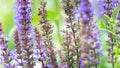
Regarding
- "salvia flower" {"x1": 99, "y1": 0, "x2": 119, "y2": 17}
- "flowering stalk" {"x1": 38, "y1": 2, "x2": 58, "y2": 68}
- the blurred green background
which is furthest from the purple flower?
the blurred green background

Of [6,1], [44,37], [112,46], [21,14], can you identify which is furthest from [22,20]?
[6,1]

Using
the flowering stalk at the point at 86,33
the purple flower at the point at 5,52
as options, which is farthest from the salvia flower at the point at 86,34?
the purple flower at the point at 5,52

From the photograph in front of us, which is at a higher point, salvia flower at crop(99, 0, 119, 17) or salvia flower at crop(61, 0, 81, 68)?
salvia flower at crop(99, 0, 119, 17)

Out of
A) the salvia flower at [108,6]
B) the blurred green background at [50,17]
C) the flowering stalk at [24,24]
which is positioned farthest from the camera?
the blurred green background at [50,17]

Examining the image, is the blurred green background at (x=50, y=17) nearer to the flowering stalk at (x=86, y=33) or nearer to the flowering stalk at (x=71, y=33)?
the flowering stalk at (x=71, y=33)

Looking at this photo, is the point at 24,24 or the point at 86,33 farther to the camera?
the point at 24,24

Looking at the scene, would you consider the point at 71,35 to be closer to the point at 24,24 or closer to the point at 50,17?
the point at 24,24

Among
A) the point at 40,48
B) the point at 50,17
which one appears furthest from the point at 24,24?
the point at 50,17

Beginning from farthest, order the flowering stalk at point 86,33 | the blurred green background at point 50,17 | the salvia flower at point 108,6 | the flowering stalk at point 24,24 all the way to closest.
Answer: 1. the blurred green background at point 50,17
2. the salvia flower at point 108,6
3. the flowering stalk at point 24,24
4. the flowering stalk at point 86,33

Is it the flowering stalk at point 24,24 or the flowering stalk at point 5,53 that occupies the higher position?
the flowering stalk at point 24,24

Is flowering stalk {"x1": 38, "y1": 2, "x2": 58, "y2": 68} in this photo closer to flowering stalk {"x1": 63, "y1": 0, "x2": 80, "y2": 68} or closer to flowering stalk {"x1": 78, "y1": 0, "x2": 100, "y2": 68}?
flowering stalk {"x1": 63, "y1": 0, "x2": 80, "y2": 68}

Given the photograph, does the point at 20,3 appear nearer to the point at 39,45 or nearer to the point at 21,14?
the point at 21,14
